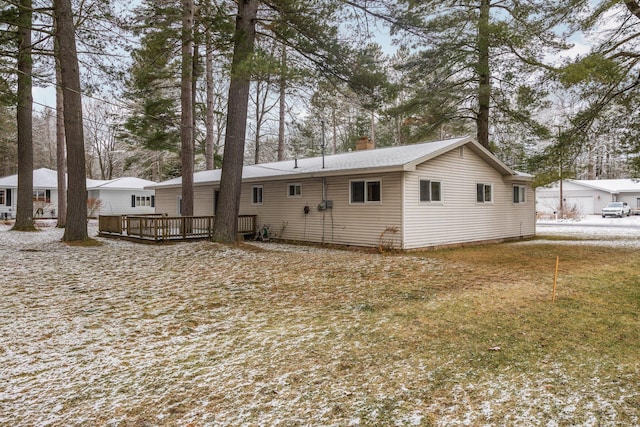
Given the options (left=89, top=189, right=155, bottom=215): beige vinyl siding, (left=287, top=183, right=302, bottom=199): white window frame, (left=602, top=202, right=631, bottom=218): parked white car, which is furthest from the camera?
(left=602, top=202, right=631, bottom=218): parked white car

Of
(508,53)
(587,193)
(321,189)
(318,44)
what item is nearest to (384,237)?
(321,189)

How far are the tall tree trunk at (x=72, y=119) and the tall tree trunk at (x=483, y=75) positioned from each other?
13.3m

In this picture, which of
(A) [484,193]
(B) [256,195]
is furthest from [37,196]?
(A) [484,193]

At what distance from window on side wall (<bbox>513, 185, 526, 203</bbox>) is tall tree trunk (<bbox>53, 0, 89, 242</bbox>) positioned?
51.0ft

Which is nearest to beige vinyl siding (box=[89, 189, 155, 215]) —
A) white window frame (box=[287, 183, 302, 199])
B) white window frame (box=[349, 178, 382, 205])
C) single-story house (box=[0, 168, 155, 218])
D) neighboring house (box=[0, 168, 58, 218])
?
single-story house (box=[0, 168, 155, 218])

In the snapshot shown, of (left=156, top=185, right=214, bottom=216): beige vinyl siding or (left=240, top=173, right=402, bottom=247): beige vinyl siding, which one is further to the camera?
(left=156, top=185, right=214, bottom=216): beige vinyl siding

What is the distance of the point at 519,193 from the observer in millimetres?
16812

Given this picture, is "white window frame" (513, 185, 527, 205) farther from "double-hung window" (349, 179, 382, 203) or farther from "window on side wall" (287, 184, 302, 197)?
"window on side wall" (287, 184, 302, 197)

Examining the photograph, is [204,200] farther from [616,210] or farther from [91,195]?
[616,210]

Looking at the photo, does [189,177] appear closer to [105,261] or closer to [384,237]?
[105,261]

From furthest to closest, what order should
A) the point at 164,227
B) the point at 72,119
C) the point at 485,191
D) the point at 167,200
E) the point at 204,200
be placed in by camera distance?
the point at 167,200 → the point at 204,200 → the point at 485,191 → the point at 164,227 → the point at 72,119

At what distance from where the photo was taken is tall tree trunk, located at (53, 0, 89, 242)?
1164cm

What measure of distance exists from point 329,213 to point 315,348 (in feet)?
31.3

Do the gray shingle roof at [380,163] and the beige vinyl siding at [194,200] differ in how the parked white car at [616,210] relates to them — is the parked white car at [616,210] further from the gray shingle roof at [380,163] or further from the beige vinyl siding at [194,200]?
the beige vinyl siding at [194,200]
